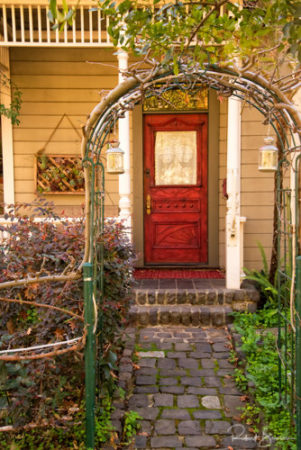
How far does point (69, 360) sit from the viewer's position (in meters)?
3.31

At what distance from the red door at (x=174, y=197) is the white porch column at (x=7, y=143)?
2.13 meters

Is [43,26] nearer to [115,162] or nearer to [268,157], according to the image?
[115,162]

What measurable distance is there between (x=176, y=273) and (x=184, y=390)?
9.66 feet

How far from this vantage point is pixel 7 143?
7152 mm

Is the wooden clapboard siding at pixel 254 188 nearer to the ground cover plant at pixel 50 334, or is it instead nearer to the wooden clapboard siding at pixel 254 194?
the wooden clapboard siding at pixel 254 194

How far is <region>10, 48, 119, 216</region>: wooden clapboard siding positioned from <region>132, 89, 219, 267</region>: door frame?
1.54 ft

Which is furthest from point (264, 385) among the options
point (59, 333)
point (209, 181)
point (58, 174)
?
point (58, 174)

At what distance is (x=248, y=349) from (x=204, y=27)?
10.1ft

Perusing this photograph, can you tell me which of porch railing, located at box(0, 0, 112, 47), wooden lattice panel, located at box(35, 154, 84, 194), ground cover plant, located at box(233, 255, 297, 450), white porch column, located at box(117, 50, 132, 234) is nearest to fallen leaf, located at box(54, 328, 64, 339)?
ground cover plant, located at box(233, 255, 297, 450)

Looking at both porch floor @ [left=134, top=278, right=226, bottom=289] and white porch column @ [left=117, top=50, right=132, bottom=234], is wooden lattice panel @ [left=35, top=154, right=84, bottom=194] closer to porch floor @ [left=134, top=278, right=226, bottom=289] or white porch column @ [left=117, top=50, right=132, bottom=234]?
white porch column @ [left=117, top=50, right=132, bottom=234]

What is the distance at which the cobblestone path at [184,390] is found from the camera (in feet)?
11.4

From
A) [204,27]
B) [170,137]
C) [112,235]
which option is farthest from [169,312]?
[204,27]

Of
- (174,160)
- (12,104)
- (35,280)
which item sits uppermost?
(12,104)

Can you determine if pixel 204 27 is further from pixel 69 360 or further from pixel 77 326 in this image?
pixel 69 360
